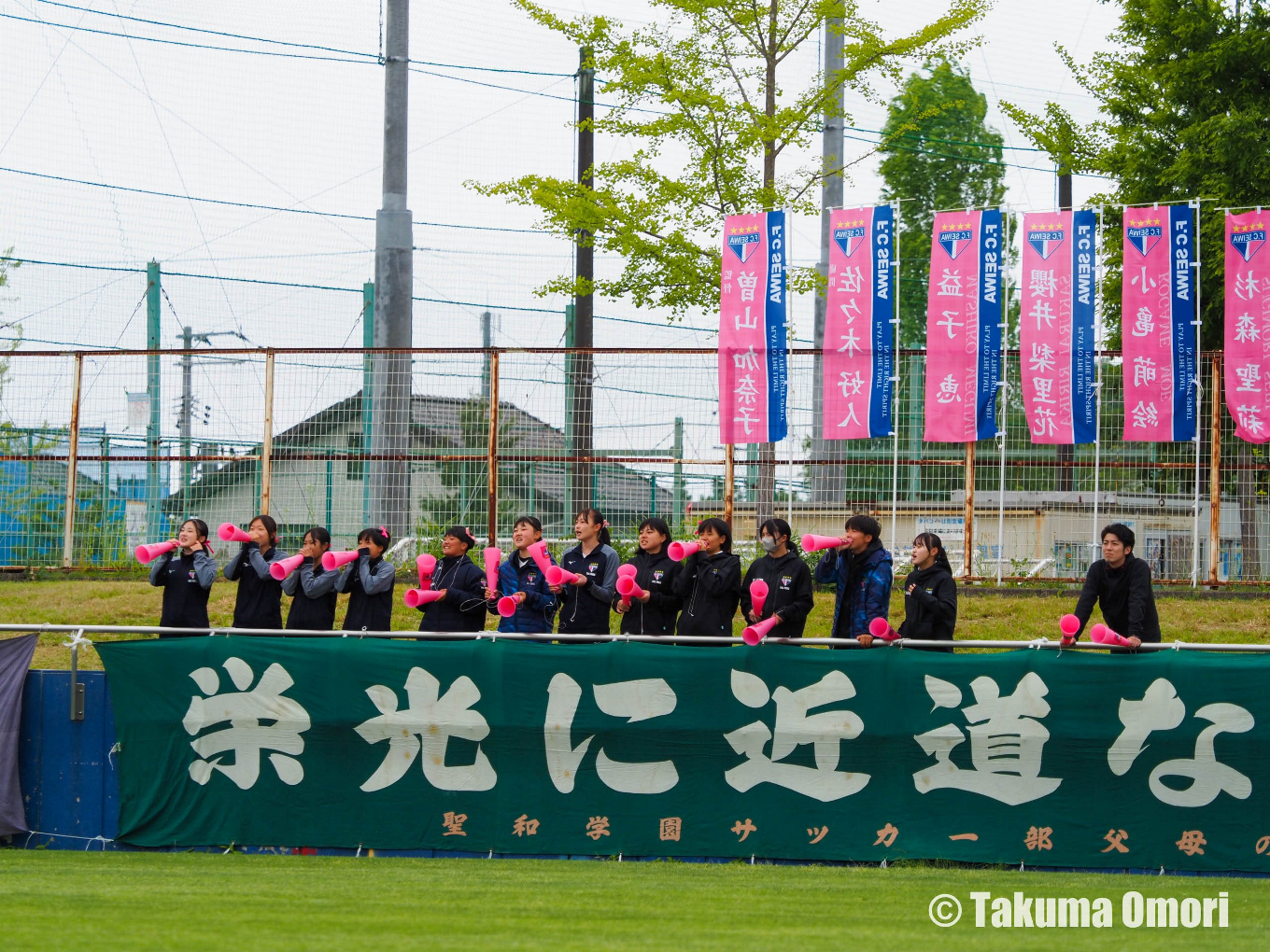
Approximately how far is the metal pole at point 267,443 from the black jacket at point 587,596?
5735 mm

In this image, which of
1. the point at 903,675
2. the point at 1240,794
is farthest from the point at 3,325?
the point at 1240,794

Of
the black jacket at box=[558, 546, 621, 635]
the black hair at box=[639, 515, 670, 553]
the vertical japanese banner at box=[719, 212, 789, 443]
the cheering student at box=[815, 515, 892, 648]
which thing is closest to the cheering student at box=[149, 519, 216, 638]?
the black jacket at box=[558, 546, 621, 635]

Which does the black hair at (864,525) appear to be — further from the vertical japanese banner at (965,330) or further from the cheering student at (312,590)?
the vertical japanese banner at (965,330)

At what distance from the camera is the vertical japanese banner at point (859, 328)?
520 inches

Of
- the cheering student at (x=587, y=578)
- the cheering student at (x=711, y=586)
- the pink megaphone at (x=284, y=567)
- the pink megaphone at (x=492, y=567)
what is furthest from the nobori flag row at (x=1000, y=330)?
the pink megaphone at (x=284, y=567)

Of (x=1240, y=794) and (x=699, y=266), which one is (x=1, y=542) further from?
(x=1240, y=794)

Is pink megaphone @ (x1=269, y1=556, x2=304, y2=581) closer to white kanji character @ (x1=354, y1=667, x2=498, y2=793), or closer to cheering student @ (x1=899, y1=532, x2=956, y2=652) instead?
white kanji character @ (x1=354, y1=667, x2=498, y2=793)

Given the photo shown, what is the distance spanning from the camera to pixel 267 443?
13.6 metres

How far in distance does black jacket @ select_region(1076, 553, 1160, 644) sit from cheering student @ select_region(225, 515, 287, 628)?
18.4 ft

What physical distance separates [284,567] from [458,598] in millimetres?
1210

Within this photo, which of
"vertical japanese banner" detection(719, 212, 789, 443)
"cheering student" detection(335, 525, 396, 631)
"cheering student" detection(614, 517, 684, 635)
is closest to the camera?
"cheering student" detection(614, 517, 684, 635)

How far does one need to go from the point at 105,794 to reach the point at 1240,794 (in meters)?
6.81

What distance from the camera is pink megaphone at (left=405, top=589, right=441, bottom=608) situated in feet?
26.5

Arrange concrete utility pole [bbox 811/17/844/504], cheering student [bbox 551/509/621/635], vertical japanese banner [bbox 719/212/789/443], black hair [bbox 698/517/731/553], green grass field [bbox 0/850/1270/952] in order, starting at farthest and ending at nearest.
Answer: concrete utility pole [bbox 811/17/844/504] → vertical japanese banner [bbox 719/212/789/443] → cheering student [bbox 551/509/621/635] → black hair [bbox 698/517/731/553] → green grass field [bbox 0/850/1270/952]
